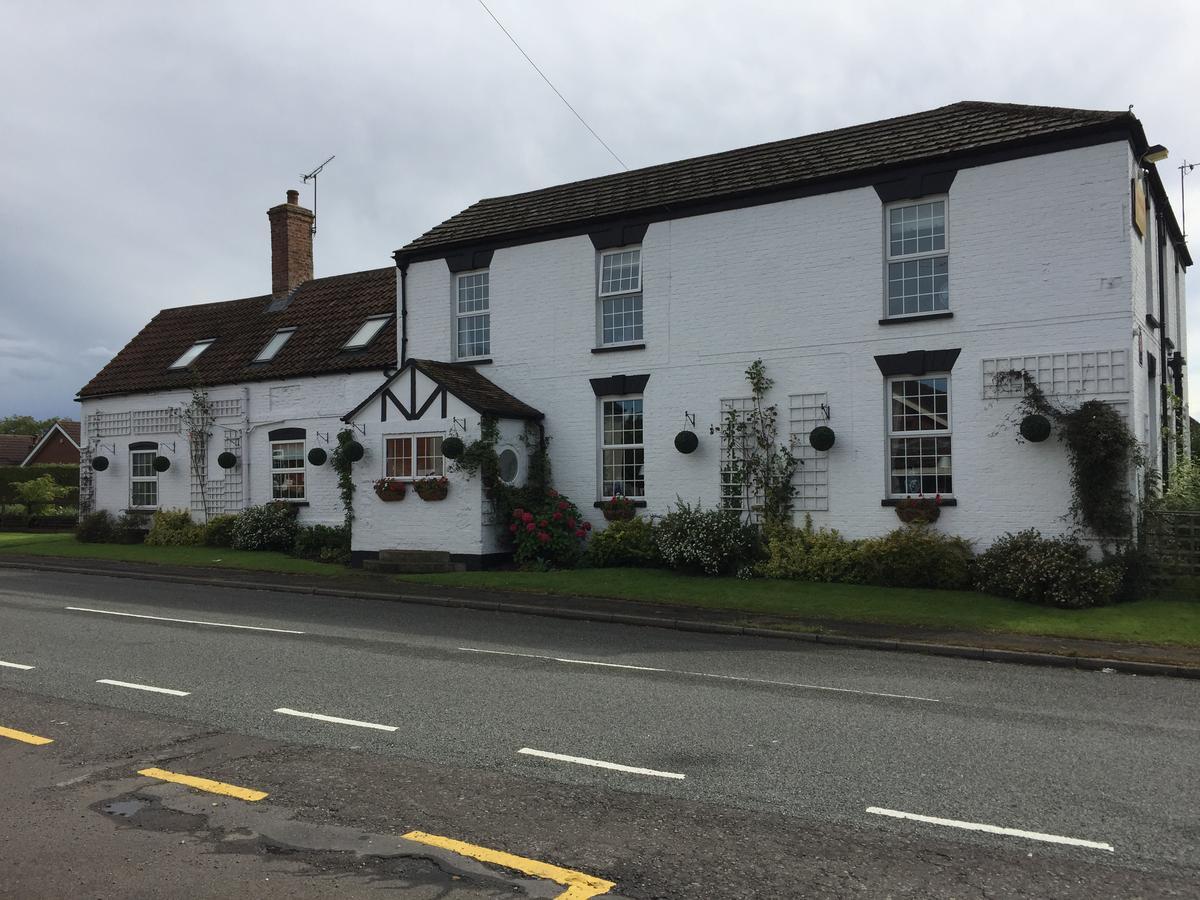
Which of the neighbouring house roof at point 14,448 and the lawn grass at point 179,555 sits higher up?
the neighbouring house roof at point 14,448

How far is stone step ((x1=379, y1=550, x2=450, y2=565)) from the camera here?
1914 cm

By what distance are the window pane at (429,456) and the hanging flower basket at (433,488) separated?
30 cm

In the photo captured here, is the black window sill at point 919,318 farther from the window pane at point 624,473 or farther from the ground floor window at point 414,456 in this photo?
the ground floor window at point 414,456

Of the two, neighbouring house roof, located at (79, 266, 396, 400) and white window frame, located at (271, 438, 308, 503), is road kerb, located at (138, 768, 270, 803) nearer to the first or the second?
neighbouring house roof, located at (79, 266, 396, 400)

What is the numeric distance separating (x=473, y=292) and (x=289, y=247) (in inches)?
423

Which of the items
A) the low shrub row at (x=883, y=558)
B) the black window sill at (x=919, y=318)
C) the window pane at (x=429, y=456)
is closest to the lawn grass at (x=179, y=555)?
the window pane at (x=429, y=456)

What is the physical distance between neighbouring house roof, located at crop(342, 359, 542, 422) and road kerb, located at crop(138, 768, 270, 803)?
1294 centimetres

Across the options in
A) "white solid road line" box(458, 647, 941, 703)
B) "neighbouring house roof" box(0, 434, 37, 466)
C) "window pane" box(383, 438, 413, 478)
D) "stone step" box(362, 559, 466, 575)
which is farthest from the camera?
"neighbouring house roof" box(0, 434, 37, 466)

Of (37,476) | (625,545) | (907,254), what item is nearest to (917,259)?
(907,254)

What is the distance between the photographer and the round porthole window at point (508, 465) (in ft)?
63.7

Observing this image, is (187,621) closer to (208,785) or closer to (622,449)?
(208,785)

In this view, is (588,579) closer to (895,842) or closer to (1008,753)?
(1008,753)

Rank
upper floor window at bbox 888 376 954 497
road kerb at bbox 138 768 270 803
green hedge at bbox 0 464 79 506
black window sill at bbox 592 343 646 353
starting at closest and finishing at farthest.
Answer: road kerb at bbox 138 768 270 803 < upper floor window at bbox 888 376 954 497 < black window sill at bbox 592 343 646 353 < green hedge at bbox 0 464 79 506

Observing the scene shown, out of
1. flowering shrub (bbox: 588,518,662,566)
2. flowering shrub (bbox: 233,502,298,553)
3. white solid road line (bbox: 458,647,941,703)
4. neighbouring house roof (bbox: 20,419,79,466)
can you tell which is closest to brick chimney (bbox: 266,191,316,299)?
flowering shrub (bbox: 233,502,298,553)
